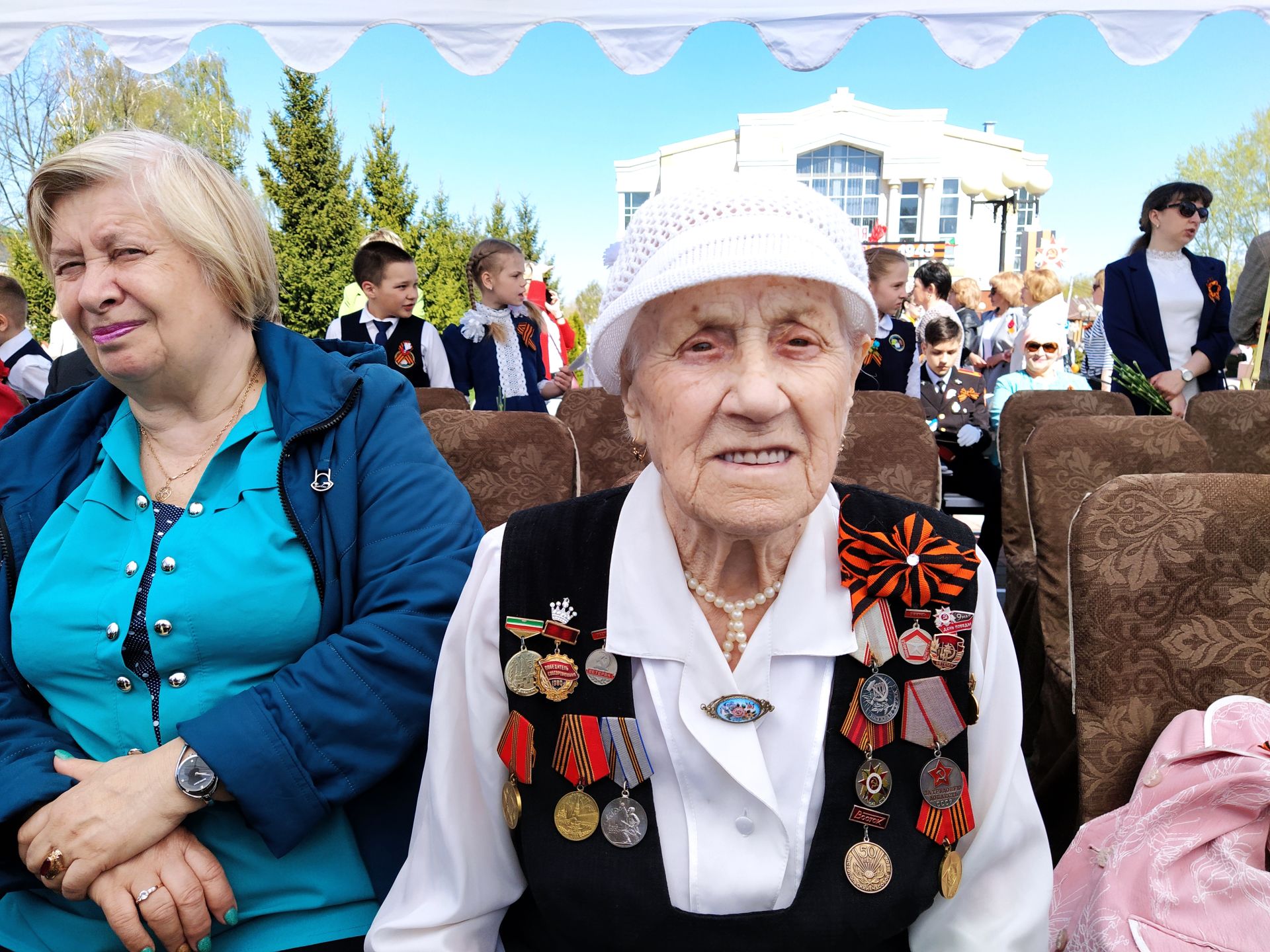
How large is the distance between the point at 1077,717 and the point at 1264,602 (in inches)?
15.4

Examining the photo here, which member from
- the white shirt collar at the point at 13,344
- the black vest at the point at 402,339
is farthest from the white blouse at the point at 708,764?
the white shirt collar at the point at 13,344

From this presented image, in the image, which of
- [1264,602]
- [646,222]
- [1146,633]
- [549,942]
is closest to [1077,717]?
[1146,633]

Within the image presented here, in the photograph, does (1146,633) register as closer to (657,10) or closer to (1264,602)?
(1264,602)

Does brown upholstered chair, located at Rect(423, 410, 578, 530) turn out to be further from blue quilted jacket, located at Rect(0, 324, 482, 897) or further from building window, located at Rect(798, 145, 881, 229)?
building window, located at Rect(798, 145, 881, 229)

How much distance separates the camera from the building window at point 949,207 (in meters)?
37.0

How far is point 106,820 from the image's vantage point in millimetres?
1205

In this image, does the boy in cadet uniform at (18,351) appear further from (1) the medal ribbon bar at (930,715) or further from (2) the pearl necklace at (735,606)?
(1) the medal ribbon bar at (930,715)

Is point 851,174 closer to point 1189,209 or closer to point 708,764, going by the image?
point 1189,209

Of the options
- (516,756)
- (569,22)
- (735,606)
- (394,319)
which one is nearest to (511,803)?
(516,756)

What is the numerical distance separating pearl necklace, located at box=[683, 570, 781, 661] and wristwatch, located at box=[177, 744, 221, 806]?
2.37ft

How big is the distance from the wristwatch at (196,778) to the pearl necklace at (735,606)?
0.72 m

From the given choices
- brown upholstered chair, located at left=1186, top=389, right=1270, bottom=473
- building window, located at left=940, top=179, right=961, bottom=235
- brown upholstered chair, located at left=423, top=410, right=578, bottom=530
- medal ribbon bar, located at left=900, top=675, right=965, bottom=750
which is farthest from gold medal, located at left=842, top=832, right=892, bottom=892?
building window, located at left=940, top=179, right=961, bottom=235

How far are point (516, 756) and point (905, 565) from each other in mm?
556

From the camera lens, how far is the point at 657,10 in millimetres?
3594
